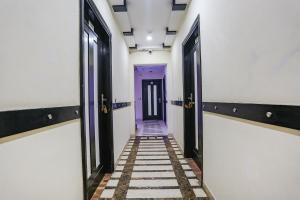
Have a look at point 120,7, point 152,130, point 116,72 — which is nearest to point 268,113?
point 120,7

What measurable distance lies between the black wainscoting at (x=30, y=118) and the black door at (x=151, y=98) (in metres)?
9.46

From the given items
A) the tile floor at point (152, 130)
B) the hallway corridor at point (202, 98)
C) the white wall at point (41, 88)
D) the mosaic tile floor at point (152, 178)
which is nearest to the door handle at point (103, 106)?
the hallway corridor at point (202, 98)

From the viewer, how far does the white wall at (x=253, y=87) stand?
88 centimetres

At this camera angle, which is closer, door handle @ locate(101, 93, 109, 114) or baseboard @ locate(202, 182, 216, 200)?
baseboard @ locate(202, 182, 216, 200)

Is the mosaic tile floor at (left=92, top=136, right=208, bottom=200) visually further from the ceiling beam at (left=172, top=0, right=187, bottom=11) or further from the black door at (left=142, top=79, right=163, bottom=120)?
the black door at (left=142, top=79, right=163, bottom=120)

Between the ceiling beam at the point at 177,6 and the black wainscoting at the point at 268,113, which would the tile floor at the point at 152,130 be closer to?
the ceiling beam at the point at 177,6

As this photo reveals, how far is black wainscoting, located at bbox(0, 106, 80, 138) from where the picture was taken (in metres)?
0.81

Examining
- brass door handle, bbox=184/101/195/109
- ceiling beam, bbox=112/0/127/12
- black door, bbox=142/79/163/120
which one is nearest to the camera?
ceiling beam, bbox=112/0/127/12

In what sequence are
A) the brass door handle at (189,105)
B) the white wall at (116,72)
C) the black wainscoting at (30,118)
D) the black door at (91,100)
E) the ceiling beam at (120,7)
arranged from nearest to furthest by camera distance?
1. the black wainscoting at (30,118)
2. the black door at (91,100)
3. the white wall at (116,72)
4. the ceiling beam at (120,7)
5. the brass door handle at (189,105)

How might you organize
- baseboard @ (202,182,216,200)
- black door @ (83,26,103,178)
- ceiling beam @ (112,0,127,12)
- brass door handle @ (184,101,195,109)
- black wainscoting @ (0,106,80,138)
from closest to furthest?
1. black wainscoting @ (0,106,80,138)
2. baseboard @ (202,182,216,200)
3. black door @ (83,26,103,178)
4. ceiling beam @ (112,0,127,12)
5. brass door handle @ (184,101,195,109)

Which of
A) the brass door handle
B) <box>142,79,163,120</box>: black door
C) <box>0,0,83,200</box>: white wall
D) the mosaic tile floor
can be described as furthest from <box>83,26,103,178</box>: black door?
<box>142,79,163,120</box>: black door

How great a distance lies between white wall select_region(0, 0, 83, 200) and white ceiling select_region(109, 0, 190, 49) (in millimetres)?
1790

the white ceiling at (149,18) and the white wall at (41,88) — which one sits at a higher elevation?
the white ceiling at (149,18)

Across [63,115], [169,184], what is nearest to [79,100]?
[63,115]
